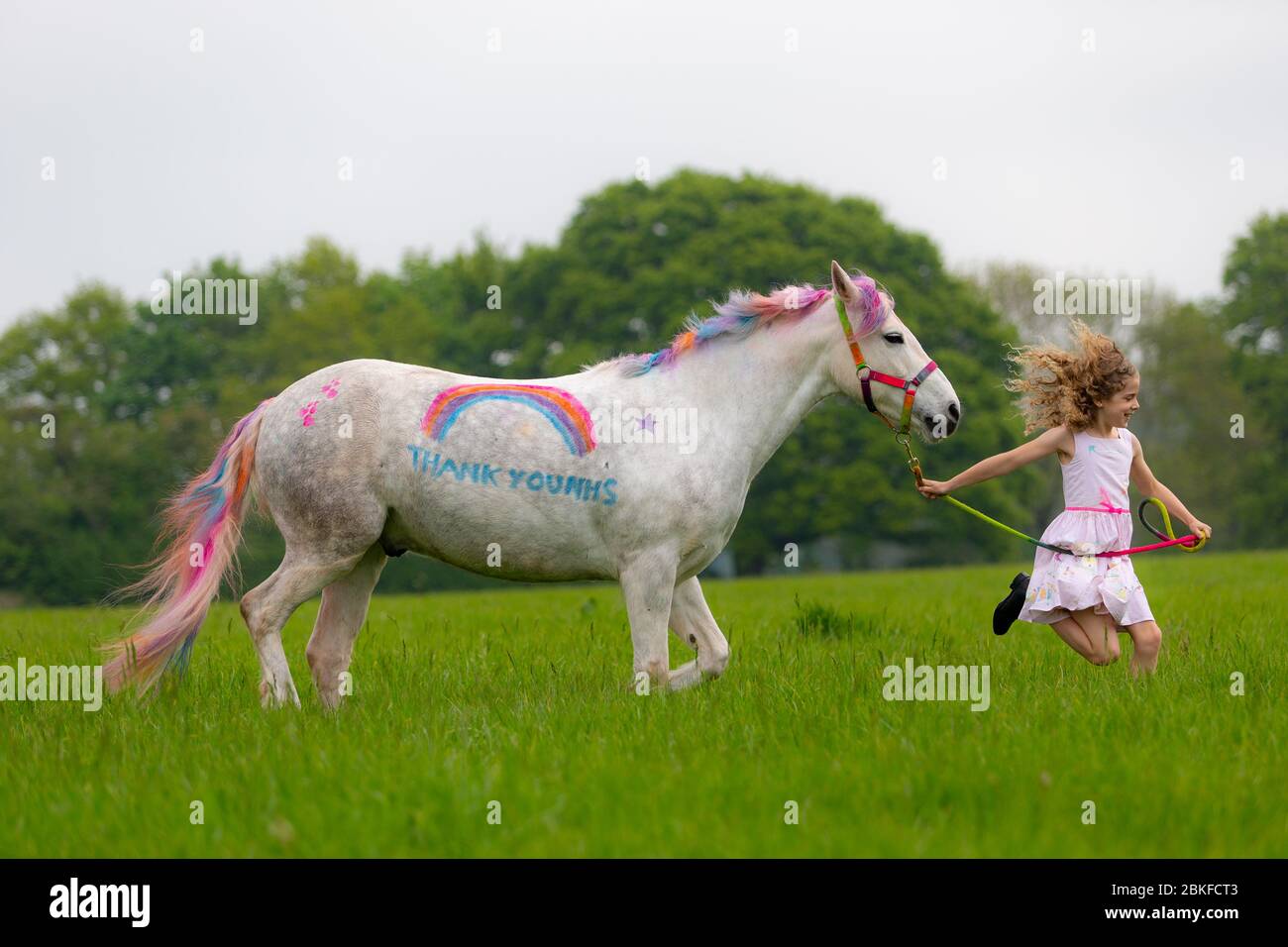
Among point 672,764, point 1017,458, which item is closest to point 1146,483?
point 1017,458

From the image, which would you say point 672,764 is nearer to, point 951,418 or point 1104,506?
point 951,418

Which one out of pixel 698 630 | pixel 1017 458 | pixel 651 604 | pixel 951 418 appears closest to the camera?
pixel 651 604

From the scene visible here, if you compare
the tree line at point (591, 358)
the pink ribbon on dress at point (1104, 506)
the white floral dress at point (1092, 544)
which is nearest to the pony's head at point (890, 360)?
the white floral dress at point (1092, 544)

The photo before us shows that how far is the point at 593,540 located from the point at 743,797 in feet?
7.92

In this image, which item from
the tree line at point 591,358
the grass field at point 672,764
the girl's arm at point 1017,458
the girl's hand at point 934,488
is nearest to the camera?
the grass field at point 672,764

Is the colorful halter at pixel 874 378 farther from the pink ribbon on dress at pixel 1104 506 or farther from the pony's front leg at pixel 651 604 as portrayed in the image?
the pony's front leg at pixel 651 604

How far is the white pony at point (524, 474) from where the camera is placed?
21.1ft

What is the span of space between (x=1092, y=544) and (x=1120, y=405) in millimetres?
752

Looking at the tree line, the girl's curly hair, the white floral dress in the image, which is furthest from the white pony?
the tree line

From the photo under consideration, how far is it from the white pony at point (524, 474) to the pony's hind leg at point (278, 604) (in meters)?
0.01

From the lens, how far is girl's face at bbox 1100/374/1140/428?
6738mm

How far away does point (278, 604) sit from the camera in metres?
6.39

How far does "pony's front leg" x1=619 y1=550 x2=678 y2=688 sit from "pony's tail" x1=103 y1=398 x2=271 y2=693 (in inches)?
84.3
